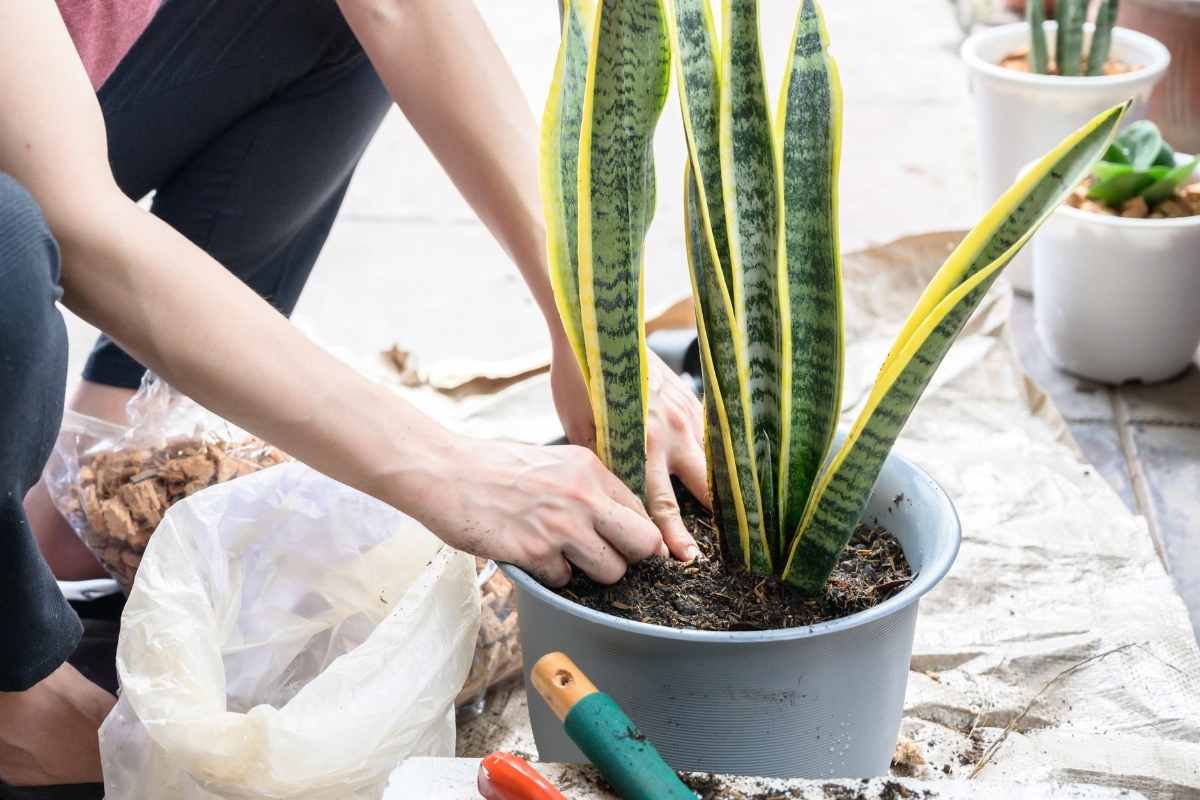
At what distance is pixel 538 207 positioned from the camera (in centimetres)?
106

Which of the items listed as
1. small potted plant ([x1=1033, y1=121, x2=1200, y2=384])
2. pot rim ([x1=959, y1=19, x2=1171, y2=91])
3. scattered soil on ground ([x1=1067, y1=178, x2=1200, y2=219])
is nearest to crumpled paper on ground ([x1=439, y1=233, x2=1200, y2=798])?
small potted plant ([x1=1033, y1=121, x2=1200, y2=384])

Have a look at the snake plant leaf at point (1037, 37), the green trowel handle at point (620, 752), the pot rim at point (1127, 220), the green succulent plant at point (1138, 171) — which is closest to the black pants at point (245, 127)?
the green trowel handle at point (620, 752)

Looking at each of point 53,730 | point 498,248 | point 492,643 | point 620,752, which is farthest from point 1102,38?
point 53,730

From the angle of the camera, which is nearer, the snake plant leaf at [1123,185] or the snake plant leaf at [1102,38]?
the snake plant leaf at [1123,185]

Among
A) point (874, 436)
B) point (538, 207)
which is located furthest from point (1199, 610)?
point (538, 207)

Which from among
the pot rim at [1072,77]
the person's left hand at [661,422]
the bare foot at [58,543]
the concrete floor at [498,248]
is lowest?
the concrete floor at [498,248]

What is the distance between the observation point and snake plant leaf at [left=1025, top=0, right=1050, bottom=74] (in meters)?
1.97

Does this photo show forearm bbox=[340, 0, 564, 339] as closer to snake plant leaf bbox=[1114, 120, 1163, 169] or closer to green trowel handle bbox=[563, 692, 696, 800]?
green trowel handle bbox=[563, 692, 696, 800]

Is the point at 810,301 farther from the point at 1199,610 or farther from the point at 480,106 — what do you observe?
the point at 1199,610

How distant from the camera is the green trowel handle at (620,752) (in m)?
0.75

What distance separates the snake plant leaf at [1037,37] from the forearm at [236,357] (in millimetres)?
1465

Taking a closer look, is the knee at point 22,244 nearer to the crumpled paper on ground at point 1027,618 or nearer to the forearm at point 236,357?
the forearm at point 236,357

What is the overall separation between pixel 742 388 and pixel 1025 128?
4.38ft

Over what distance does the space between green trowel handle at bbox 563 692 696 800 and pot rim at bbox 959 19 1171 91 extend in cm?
148
